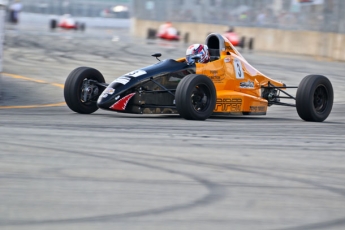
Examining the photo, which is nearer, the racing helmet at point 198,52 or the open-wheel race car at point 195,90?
the open-wheel race car at point 195,90

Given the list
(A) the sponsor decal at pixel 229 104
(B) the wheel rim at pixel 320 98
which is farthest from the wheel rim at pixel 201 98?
(B) the wheel rim at pixel 320 98

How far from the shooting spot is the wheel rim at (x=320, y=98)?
1082 centimetres

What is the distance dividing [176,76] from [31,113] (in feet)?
6.80

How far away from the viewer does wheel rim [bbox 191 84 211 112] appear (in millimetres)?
9703

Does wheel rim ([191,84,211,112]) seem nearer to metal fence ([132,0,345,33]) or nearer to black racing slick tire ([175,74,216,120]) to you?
black racing slick tire ([175,74,216,120])

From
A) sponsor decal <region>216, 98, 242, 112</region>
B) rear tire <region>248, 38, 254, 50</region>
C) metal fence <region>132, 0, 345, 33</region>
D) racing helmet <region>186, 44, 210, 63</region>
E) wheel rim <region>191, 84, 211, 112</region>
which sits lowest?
rear tire <region>248, 38, 254, 50</region>

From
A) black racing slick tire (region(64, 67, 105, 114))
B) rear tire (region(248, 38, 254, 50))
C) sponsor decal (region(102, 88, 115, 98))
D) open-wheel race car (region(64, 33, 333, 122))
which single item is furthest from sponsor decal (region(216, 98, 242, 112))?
rear tire (region(248, 38, 254, 50))

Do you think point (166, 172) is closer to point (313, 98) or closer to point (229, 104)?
point (229, 104)

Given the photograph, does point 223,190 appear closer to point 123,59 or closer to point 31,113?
point 31,113

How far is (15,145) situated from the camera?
6.86 metres

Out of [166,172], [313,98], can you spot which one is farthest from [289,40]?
[166,172]

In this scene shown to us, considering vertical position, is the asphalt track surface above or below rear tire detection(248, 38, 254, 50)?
above

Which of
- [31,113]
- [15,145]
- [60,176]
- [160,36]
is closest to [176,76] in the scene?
[31,113]

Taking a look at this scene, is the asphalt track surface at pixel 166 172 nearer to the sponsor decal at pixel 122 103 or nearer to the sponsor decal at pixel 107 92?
the sponsor decal at pixel 122 103
